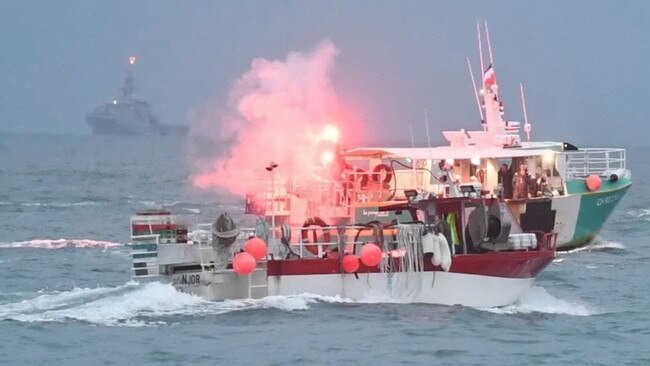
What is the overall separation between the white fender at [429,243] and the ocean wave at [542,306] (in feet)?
6.02

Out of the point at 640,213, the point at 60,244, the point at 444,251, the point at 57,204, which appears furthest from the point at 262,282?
the point at 57,204

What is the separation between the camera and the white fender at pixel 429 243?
95.7ft

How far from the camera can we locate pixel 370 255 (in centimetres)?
2892

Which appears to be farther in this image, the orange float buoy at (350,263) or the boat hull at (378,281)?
the boat hull at (378,281)

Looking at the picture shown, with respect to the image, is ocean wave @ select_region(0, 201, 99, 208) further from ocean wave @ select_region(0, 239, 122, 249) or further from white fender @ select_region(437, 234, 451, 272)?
white fender @ select_region(437, 234, 451, 272)

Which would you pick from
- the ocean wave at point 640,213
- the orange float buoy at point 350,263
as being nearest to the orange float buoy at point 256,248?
the orange float buoy at point 350,263

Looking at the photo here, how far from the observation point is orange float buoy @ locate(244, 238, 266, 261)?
28.8 meters

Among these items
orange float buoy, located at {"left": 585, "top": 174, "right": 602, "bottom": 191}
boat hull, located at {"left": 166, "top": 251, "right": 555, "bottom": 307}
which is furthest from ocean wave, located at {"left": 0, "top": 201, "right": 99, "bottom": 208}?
boat hull, located at {"left": 166, "top": 251, "right": 555, "bottom": 307}

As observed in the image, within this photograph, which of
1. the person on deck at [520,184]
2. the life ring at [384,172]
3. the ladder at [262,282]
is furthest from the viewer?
the person on deck at [520,184]

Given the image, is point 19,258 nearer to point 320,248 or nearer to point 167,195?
point 320,248

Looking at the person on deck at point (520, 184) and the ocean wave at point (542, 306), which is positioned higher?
the person on deck at point (520, 184)

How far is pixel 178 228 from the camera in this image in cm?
2991

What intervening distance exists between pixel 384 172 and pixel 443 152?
3.16 metres

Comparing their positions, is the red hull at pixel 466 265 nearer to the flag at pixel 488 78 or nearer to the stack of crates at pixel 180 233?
the stack of crates at pixel 180 233
